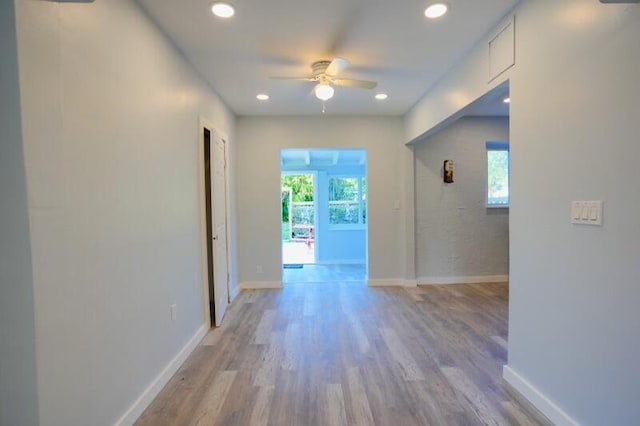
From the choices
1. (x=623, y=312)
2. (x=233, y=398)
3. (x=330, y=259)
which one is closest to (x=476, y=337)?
(x=623, y=312)

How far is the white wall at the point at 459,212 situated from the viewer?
4926 millimetres

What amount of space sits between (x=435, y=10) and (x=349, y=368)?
8.43 ft

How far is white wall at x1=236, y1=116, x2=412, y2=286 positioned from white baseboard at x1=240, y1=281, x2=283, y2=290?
0.8 inches

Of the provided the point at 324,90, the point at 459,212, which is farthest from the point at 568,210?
the point at 459,212

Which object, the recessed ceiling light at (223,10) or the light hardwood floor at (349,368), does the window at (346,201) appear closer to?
the light hardwood floor at (349,368)

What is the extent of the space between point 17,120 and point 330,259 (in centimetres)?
670

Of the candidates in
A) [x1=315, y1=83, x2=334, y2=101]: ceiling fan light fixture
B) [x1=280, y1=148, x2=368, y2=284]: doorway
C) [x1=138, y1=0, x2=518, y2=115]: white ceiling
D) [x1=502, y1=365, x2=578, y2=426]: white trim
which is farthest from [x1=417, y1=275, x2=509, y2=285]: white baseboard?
[x1=315, y1=83, x2=334, y2=101]: ceiling fan light fixture

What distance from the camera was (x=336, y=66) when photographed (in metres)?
2.67

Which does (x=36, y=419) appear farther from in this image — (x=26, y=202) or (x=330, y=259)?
(x=330, y=259)

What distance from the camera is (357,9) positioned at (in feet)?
6.96

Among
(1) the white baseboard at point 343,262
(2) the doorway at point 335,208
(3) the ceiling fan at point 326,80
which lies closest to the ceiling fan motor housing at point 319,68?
(3) the ceiling fan at point 326,80

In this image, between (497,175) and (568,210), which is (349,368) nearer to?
(568,210)

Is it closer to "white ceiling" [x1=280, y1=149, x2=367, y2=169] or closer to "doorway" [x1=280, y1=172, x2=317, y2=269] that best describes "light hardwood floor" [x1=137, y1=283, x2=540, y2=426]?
"white ceiling" [x1=280, y1=149, x2=367, y2=169]

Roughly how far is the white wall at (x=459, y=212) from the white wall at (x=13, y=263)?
4506 millimetres
